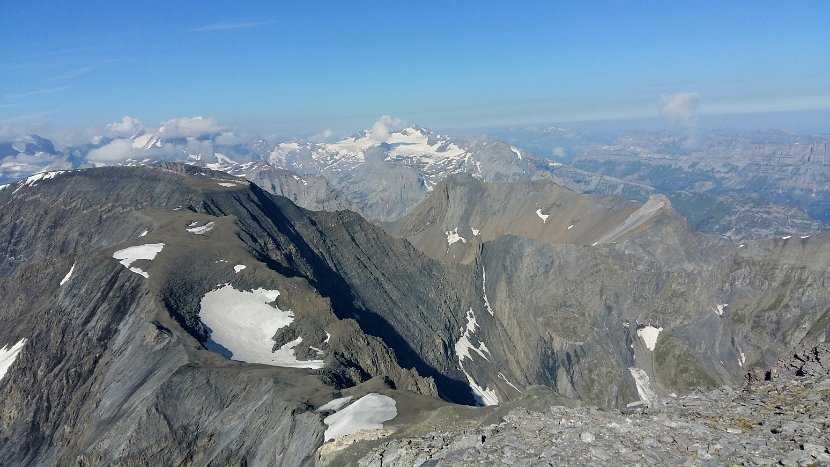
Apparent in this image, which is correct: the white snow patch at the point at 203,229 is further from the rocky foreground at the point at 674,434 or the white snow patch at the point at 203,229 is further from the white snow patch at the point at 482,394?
the rocky foreground at the point at 674,434

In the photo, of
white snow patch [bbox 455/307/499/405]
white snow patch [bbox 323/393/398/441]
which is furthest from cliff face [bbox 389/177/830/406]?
white snow patch [bbox 323/393/398/441]

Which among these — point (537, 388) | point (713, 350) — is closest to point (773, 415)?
point (537, 388)

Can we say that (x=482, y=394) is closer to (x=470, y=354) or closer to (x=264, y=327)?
(x=470, y=354)

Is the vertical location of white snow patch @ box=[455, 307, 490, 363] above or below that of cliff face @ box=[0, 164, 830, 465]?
below

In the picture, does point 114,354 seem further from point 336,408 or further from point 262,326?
point 336,408

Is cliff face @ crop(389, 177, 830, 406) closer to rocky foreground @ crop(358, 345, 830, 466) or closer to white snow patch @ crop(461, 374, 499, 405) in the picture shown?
white snow patch @ crop(461, 374, 499, 405)
